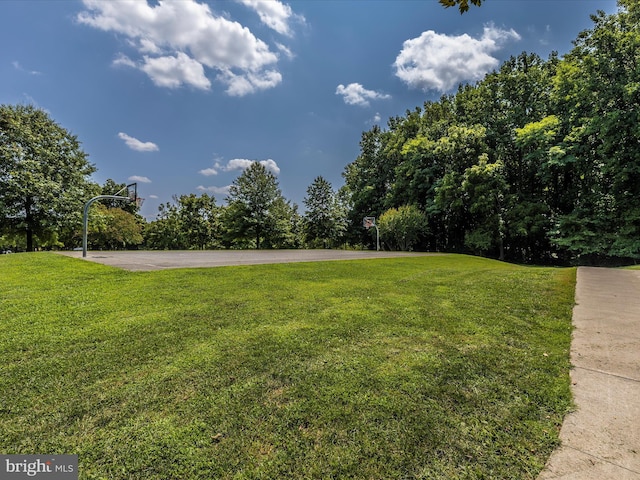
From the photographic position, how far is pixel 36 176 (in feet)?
64.5

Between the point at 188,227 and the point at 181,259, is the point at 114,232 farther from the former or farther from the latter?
the point at 181,259

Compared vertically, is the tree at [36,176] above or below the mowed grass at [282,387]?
above

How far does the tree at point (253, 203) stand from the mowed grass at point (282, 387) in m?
31.9

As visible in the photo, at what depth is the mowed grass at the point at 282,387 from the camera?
1.67 metres

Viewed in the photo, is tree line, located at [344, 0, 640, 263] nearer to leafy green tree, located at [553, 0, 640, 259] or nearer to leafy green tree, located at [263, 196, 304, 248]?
leafy green tree, located at [553, 0, 640, 259]

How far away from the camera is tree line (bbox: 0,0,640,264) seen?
19.2m

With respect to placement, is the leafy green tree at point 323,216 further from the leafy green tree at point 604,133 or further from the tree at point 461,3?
the tree at point 461,3

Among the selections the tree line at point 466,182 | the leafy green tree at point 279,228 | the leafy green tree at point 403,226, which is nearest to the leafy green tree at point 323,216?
the tree line at point 466,182

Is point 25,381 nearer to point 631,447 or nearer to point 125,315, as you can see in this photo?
point 125,315

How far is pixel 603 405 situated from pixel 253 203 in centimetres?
3666

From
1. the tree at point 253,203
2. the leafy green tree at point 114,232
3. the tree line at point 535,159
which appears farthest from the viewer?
the tree at point 253,203

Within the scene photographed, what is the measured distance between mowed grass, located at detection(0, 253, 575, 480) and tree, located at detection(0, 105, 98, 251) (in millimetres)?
20565

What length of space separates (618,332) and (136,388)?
17.2 ft

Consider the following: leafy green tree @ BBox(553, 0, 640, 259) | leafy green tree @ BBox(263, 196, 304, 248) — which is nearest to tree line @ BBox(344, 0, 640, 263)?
leafy green tree @ BBox(553, 0, 640, 259)
